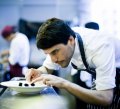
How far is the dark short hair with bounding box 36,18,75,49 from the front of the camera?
1.31m

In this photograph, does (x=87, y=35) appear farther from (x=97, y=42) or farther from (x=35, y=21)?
(x=35, y=21)

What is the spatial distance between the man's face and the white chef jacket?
3 centimetres

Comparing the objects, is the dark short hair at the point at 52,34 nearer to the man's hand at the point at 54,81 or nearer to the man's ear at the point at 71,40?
the man's ear at the point at 71,40

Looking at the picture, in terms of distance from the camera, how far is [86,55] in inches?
55.1

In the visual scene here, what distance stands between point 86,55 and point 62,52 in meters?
0.13

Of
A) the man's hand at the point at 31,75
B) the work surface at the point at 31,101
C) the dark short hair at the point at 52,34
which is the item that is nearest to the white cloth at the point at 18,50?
the man's hand at the point at 31,75

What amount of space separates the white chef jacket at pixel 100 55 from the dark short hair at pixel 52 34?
0.33 ft

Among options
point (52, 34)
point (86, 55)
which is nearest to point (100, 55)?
point (86, 55)

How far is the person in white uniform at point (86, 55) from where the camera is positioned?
127 cm

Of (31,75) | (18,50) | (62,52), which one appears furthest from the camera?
(18,50)

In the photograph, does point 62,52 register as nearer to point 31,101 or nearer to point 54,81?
point 54,81

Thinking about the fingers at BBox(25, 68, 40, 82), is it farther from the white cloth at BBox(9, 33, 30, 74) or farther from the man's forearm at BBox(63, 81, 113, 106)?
the white cloth at BBox(9, 33, 30, 74)

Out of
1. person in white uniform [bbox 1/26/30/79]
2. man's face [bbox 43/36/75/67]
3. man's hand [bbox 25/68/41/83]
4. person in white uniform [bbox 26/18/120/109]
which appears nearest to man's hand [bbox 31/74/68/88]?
person in white uniform [bbox 26/18/120/109]

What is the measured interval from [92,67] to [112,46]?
0.56ft
